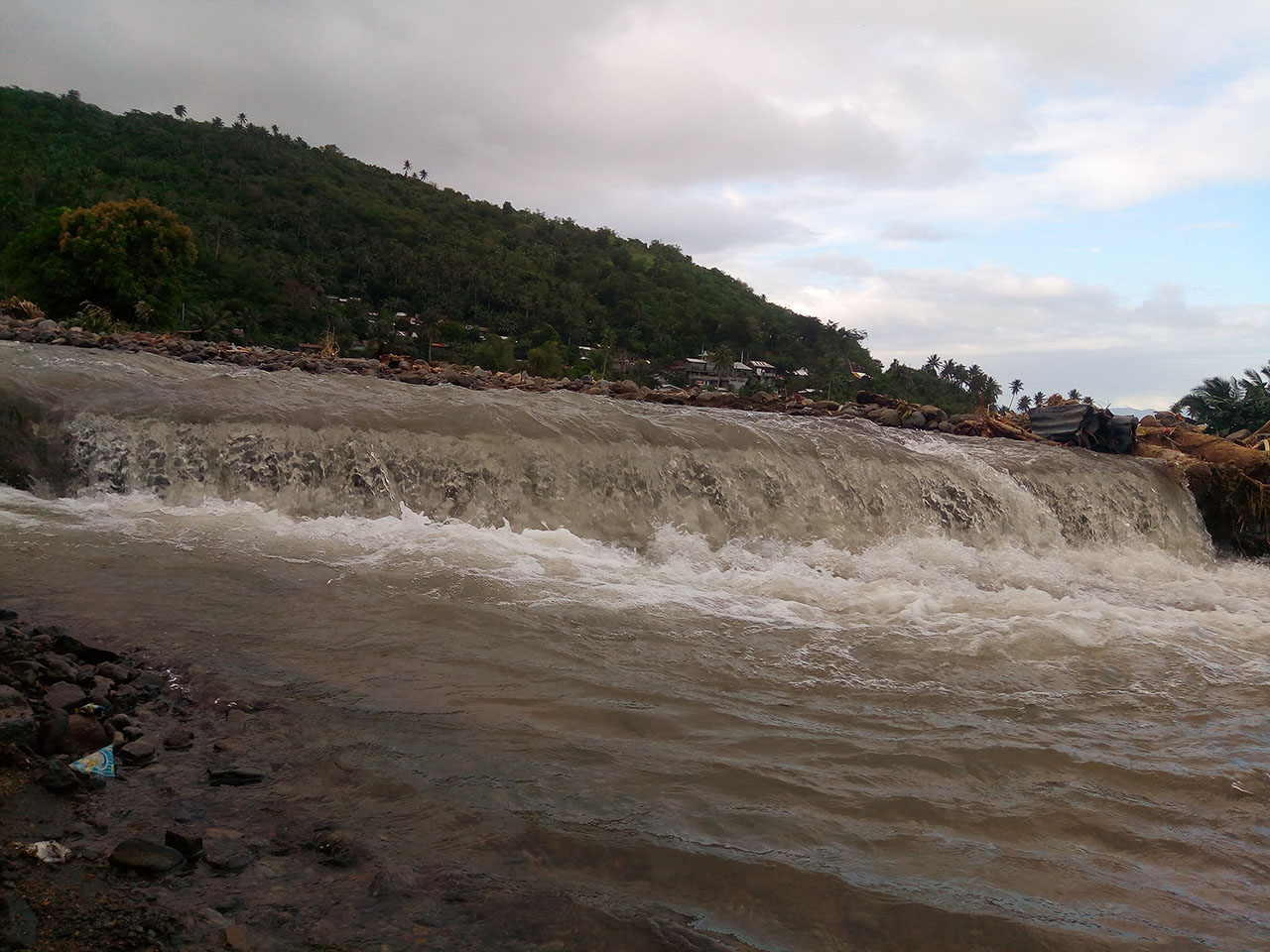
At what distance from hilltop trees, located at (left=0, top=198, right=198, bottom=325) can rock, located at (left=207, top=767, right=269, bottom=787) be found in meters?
27.8

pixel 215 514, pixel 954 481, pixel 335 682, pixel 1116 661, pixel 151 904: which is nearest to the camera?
pixel 151 904

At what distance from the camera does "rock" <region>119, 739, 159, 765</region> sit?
264cm

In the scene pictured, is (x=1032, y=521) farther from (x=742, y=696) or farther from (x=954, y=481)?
(x=742, y=696)

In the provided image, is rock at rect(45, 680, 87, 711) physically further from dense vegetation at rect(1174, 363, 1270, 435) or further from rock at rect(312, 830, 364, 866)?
dense vegetation at rect(1174, 363, 1270, 435)

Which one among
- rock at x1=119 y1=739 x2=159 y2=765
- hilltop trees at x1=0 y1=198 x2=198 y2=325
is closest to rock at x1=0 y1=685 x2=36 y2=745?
rock at x1=119 y1=739 x2=159 y2=765

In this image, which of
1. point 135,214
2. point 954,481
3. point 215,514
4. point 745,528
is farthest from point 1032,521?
point 135,214

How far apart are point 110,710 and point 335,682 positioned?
0.83 metres

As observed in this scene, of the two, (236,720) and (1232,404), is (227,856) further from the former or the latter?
(1232,404)

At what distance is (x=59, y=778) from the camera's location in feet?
7.84

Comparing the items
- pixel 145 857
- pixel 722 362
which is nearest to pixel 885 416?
pixel 145 857

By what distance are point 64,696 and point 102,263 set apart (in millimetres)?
29445

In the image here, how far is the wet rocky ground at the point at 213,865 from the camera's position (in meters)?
1.88

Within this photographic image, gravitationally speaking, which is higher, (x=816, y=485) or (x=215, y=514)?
(x=816, y=485)

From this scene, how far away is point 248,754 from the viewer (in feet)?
9.10
